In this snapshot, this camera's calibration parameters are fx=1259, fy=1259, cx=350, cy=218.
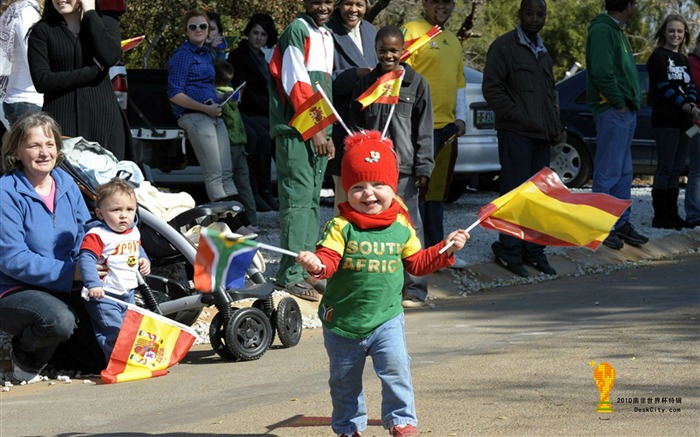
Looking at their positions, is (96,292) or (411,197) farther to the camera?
(411,197)

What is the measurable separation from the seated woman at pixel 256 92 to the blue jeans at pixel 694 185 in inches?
182

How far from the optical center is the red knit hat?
544 cm

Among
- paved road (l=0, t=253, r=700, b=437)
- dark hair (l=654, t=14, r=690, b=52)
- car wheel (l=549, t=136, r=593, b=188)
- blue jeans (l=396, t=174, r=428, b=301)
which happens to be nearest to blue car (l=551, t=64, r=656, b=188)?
car wheel (l=549, t=136, r=593, b=188)

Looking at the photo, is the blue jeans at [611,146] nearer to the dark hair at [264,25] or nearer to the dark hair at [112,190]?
the dark hair at [264,25]

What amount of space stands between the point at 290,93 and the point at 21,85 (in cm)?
191

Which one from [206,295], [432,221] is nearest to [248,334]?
[206,295]

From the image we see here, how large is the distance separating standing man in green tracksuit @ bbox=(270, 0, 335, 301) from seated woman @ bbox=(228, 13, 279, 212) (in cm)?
367

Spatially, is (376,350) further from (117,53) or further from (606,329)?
(117,53)

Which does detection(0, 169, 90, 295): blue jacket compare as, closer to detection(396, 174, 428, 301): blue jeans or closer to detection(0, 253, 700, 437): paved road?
detection(0, 253, 700, 437): paved road

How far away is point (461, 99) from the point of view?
10734mm

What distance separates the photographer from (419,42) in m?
9.88

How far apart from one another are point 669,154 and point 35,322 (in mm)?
8522

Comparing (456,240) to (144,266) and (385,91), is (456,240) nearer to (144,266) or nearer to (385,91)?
(144,266)

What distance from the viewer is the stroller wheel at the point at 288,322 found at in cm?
798
